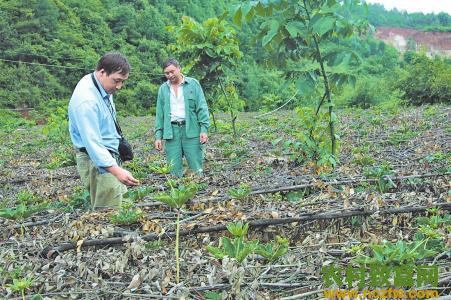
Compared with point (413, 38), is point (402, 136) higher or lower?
lower

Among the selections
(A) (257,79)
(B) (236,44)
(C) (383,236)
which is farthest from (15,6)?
(C) (383,236)

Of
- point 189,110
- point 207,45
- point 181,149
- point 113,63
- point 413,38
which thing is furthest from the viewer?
point 413,38

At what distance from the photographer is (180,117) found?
5.76 meters

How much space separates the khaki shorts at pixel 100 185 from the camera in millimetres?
3754

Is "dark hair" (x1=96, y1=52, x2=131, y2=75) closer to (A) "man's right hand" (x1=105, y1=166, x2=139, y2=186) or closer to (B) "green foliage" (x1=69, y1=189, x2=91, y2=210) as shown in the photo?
(A) "man's right hand" (x1=105, y1=166, x2=139, y2=186)

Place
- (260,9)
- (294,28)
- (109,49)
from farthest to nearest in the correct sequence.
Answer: (109,49) → (294,28) → (260,9)

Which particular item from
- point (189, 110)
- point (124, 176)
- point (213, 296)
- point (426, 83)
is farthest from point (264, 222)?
point (426, 83)

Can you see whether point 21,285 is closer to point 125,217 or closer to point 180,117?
point 125,217

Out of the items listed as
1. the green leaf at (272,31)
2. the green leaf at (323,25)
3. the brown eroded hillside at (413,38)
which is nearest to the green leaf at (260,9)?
the green leaf at (272,31)

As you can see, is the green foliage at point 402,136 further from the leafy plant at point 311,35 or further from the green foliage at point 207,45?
the green foliage at point 207,45

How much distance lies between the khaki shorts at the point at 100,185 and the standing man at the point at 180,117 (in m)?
1.85

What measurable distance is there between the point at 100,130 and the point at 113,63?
1.86ft

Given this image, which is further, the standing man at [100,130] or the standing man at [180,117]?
the standing man at [180,117]

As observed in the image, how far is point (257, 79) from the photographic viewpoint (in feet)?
199
